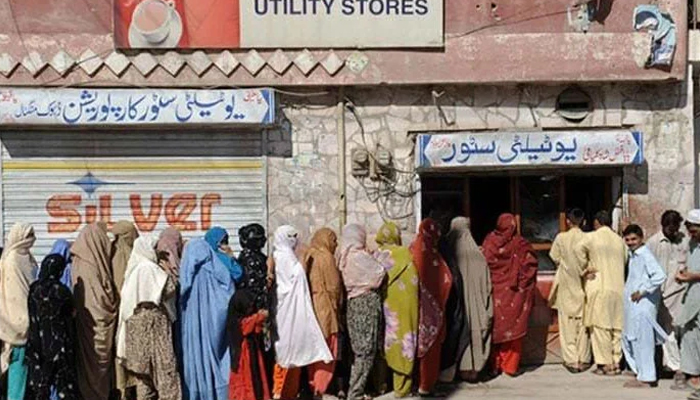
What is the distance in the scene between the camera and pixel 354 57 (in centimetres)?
1010

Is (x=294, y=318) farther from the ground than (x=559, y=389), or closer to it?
farther from the ground

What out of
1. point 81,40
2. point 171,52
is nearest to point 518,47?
point 171,52

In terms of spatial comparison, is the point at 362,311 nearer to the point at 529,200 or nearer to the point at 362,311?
the point at 362,311

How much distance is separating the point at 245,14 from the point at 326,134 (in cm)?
136

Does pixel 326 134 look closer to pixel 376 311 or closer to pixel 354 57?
pixel 354 57

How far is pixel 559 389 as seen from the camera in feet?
30.3

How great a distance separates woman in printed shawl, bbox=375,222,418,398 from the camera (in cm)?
883

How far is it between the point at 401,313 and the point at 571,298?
181 centimetres

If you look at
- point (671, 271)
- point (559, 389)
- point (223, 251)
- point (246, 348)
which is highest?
point (223, 251)

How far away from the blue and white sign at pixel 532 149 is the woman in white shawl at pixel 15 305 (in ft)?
11.9

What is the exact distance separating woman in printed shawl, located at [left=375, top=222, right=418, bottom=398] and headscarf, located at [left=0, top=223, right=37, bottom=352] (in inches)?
113

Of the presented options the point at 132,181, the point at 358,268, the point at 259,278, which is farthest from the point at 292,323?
the point at 132,181

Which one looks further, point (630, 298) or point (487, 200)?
point (487, 200)

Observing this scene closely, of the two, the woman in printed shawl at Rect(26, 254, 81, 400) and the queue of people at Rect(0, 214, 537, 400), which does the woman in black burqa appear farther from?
the woman in printed shawl at Rect(26, 254, 81, 400)
